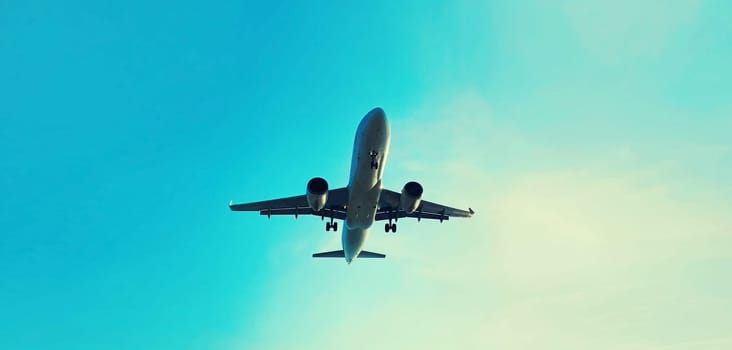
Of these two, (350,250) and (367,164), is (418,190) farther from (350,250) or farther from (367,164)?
(350,250)

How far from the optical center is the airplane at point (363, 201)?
35.5m

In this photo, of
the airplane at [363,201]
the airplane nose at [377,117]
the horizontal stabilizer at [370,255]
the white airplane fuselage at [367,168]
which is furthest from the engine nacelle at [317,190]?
the horizontal stabilizer at [370,255]

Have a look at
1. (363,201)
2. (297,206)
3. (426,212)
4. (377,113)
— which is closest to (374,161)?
(377,113)

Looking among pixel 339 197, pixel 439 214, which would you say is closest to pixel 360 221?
pixel 339 197

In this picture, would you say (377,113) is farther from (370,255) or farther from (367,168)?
(370,255)

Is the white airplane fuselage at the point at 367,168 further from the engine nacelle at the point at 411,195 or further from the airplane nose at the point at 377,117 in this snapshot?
the engine nacelle at the point at 411,195

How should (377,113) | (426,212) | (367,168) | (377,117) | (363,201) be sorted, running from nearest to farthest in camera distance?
(377,117) → (377,113) → (367,168) → (363,201) → (426,212)

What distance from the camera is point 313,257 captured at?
53.0 m

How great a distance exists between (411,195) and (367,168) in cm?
494

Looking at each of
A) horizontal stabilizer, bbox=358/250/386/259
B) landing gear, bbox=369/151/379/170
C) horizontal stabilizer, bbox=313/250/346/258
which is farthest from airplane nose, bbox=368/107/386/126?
horizontal stabilizer, bbox=358/250/386/259

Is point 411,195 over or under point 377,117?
under

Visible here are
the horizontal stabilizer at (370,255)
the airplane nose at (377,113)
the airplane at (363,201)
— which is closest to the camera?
the airplane nose at (377,113)

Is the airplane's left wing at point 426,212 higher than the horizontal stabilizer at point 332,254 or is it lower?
higher

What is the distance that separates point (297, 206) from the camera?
147 feet
